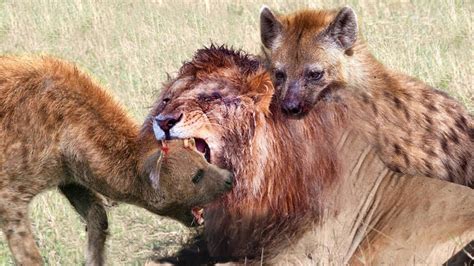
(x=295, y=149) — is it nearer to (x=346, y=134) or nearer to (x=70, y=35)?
(x=346, y=134)

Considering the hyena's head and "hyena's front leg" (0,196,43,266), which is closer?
"hyena's front leg" (0,196,43,266)

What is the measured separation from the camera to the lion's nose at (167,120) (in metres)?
4.98

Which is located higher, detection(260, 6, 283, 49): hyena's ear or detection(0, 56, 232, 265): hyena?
detection(260, 6, 283, 49): hyena's ear

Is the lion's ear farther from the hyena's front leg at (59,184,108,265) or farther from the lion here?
the hyena's front leg at (59,184,108,265)

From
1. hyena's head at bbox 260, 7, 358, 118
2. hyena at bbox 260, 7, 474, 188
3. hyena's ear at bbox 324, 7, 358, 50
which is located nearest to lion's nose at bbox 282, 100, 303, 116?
hyena at bbox 260, 7, 474, 188

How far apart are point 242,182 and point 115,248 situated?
1.79 m

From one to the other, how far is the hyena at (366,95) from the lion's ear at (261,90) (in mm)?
104

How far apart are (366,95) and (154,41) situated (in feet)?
17.7

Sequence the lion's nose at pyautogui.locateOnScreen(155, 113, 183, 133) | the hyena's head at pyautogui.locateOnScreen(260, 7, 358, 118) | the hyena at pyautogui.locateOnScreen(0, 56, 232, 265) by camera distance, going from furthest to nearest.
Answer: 1. the hyena's head at pyautogui.locateOnScreen(260, 7, 358, 118)
2. the hyena at pyautogui.locateOnScreen(0, 56, 232, 265)
3. the lion's nose at pyautogui.locateOnScreen(155, 113, 183, 133)

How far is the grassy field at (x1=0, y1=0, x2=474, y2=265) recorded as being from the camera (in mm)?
6883

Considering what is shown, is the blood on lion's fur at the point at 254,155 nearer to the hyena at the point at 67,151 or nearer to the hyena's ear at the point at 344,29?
the hyena at the point at 67,151

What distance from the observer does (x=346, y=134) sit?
5.21m

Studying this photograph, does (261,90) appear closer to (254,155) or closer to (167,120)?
(254,155)

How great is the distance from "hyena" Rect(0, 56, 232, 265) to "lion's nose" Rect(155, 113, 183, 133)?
646 mm
